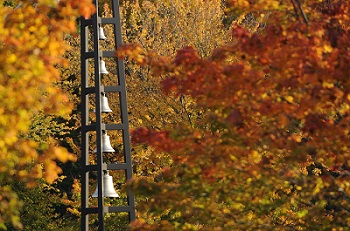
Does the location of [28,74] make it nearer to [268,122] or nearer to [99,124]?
[268,122]

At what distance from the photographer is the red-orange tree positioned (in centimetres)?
963

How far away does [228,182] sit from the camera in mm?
10328

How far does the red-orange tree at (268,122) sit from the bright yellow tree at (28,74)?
1.01m

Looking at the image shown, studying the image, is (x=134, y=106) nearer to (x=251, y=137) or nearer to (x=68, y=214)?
(x=68, y=214)

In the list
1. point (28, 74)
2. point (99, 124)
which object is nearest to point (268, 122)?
point (28, 74)

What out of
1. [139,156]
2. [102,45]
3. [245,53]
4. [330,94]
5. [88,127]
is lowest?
[330,94]

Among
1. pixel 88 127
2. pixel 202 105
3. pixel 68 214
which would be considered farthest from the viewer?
pixel 68 214

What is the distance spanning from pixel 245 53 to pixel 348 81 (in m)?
1.14

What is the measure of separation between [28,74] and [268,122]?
2546 mm

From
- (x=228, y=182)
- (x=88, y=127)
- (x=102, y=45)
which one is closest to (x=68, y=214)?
(x=102, y=45)

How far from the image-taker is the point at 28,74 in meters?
9.45

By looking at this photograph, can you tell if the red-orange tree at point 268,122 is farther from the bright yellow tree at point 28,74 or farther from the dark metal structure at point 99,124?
the dark metal structure at point 99,124

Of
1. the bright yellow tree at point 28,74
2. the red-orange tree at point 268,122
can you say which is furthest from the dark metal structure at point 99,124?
the bright yellow tree at point 28,74

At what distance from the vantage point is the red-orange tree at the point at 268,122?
9.63 meters
